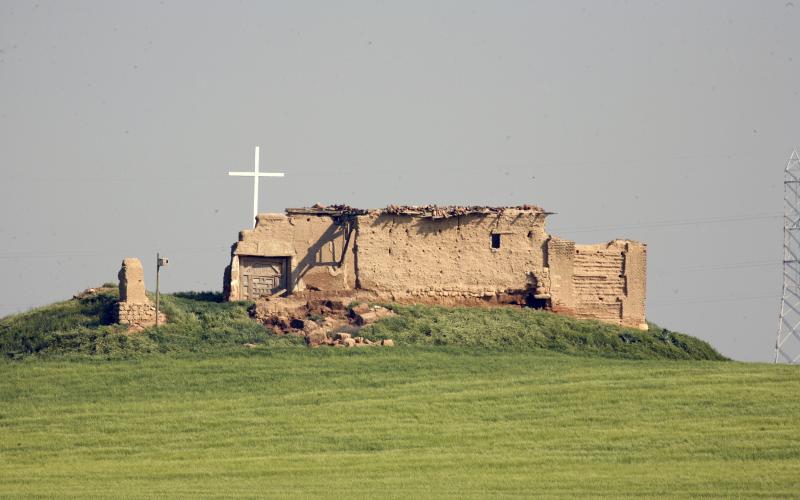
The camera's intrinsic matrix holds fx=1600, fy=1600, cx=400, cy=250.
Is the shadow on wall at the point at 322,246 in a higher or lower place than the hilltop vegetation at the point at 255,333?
higher

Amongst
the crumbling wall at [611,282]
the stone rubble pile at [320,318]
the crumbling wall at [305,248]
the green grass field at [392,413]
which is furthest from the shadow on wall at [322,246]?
the crumbling wall at [611,282]

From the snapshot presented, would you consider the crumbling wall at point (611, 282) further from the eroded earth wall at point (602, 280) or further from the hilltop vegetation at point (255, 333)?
the hilltop vegetation at point (255, 333)

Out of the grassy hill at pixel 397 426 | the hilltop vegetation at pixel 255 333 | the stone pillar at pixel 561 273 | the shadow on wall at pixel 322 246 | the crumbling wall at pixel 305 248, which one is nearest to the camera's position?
the grassy hill at pixel 397 426

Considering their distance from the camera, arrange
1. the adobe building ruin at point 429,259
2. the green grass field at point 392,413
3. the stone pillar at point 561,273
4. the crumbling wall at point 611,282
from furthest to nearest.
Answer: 1. the crumbling wall at point 611,282
2. the stone pillar at point 561,273
3. the adobe building ruin at point 429,259
4. the green grass field at point 392,413

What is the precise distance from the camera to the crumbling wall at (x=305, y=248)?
2002 inches

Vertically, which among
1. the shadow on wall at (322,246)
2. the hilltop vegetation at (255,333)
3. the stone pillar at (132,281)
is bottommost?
the hilltop vegetation at (255,333)

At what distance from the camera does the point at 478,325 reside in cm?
4903

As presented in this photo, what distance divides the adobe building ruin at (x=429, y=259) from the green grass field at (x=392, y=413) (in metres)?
1.71

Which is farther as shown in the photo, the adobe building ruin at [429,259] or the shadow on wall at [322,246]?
the shadow on wall at [322,246]

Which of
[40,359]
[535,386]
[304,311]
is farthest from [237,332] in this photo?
[535,386]

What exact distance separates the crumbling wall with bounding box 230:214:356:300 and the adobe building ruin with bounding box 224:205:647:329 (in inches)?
1.3

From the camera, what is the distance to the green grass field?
32156 mm

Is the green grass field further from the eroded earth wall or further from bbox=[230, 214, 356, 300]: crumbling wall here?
bbox=[230, 214, 356, 300]: crumbling wall

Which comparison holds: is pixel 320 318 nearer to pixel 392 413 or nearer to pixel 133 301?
pixel 133 301
